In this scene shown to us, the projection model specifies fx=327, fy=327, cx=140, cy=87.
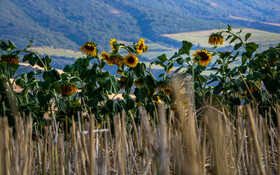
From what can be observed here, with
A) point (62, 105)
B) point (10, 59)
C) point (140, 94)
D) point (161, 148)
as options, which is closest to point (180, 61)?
point (140, 94)

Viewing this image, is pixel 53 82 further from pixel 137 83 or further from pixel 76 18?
pixel 76 18

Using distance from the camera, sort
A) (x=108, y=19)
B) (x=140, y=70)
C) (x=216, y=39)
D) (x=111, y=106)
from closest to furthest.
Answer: (x=111, y=106) → (x=140, y=70) → (x=216, y=39) → (x=108, y=19)

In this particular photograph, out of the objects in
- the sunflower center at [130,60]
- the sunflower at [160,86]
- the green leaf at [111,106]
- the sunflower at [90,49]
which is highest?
the sunflower at [90,49]

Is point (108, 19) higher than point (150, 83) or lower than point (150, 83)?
higher

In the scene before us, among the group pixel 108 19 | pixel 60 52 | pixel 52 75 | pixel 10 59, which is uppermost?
pixel 108 19

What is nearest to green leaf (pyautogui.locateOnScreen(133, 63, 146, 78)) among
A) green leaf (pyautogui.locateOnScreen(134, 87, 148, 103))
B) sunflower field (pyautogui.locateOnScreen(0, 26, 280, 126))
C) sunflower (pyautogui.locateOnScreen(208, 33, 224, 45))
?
sunflower field (pyautogui.locateOnScreen(0, 26, 280, 126))

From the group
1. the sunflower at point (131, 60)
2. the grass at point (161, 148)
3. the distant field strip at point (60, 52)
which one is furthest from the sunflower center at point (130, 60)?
the distant field strip at point (60, 52)

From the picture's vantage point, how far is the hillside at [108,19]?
90.2 meters

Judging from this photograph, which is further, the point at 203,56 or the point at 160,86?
the point at 203,56

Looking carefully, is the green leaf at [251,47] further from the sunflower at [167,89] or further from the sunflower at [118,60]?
the sunflower at [118,60]

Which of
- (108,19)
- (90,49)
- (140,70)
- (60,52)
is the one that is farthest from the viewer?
(108,19)

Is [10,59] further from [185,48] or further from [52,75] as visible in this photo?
[185,48]

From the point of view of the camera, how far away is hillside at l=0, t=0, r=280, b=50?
90.2m

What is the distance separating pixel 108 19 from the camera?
113m
